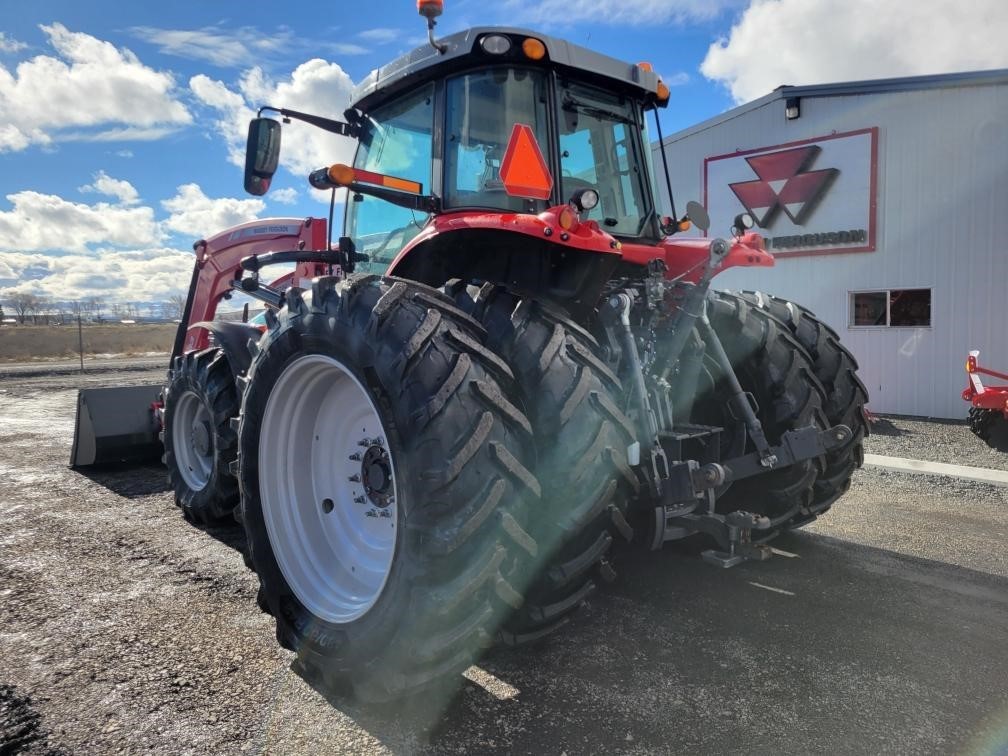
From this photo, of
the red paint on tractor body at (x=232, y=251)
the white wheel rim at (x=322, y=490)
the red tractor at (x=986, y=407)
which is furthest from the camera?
the red tractor at (x=986, y=407)

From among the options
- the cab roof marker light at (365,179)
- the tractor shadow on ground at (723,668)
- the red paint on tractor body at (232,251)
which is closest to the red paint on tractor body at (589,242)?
the cab roof marker light at (365,179)

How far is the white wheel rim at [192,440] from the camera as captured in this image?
4910 millimetres

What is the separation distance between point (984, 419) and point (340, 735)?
8.01 meters

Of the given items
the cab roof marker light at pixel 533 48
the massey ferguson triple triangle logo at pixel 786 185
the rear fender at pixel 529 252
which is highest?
the massey ferguson triple triangle logo at pixel 786 185

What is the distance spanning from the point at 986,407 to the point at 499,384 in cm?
736

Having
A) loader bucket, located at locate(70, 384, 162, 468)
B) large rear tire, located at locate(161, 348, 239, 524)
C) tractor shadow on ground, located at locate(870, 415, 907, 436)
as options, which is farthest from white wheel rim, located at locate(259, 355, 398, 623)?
tractor shadow on ground, located at locate(870, 415, 907, 436)

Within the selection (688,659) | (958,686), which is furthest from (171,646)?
(958,686)

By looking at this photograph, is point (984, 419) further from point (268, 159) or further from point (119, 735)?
point (119, 735)

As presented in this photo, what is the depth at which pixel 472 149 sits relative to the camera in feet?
10.5

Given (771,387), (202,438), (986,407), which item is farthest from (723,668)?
(986,407)

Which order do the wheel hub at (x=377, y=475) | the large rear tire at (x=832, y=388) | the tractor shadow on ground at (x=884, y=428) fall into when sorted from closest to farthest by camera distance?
the wheel hub at (x=377, y=475) < the large rear tire at (x=832, y=388) < the tractor shadow on ground at (x=884, y=428)

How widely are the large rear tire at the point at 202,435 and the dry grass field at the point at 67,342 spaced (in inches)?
1059

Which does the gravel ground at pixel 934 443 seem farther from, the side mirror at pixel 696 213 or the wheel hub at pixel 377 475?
the wheel hub at pixel 377 475

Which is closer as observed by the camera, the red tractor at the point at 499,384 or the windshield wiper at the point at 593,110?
the red tractor at the point at 499,384
